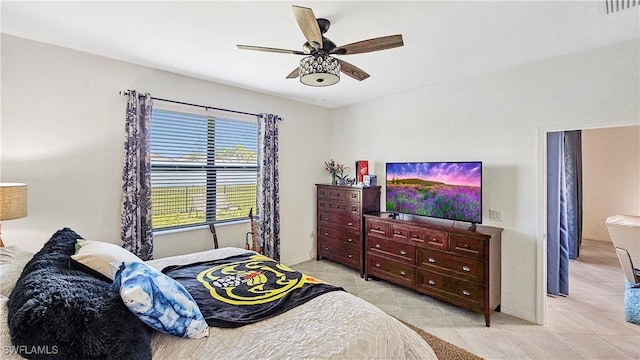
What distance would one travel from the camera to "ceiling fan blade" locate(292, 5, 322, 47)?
147 cm

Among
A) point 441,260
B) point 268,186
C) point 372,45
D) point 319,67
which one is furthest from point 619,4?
point 268,186

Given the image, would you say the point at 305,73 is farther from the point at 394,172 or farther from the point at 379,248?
the point at 379,248

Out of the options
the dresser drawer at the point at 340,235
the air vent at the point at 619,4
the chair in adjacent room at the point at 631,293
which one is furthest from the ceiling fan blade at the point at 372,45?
the chair in adjacent room at the point at 631,293

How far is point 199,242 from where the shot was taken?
138 inches

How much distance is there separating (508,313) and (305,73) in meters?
3.26

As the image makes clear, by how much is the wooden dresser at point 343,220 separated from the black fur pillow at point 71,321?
121 inches

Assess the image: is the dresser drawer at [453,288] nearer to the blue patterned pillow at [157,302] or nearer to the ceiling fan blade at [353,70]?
the ceiling fan blade at [353,70]

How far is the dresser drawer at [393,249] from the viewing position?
3.31 meters

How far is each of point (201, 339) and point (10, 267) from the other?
3.95ft

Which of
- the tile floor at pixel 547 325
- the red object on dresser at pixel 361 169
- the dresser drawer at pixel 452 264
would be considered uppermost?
the red object on dresser at pixel 361 169

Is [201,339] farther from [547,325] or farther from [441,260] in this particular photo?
[547,325]

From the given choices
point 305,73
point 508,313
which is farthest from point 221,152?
point 508,313

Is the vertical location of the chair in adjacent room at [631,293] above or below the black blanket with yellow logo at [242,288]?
below

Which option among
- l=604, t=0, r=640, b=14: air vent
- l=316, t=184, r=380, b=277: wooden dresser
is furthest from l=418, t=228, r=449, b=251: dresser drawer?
l=604, t=0, r=640, b=14: air vent
